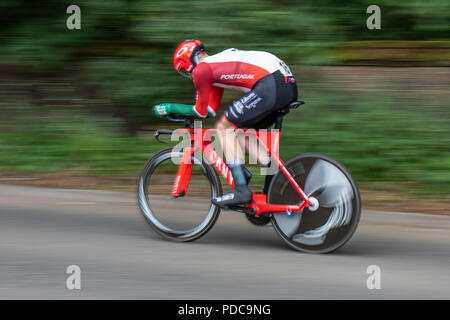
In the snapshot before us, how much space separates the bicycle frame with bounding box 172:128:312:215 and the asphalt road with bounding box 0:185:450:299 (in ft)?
1.29

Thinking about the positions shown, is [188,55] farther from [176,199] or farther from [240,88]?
[176,199]

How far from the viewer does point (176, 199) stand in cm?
604

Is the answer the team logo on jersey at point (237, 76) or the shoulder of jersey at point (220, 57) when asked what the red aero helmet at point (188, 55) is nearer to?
the shoulder of jersey at point (220, 57)

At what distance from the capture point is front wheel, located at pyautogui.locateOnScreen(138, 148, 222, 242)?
229 inches

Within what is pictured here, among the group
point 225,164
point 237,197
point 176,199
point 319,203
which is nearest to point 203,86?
point 225,164

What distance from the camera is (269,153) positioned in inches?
221

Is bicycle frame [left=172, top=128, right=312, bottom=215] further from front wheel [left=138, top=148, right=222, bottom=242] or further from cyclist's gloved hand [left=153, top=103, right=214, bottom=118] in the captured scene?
cyclist's gloved hand [left=153, top=103, right=214, bottom=118]

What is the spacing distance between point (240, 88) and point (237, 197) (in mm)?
913

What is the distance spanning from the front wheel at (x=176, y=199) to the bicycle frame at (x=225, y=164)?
0.18 ft

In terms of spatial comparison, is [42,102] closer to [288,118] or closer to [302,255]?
[288,118]

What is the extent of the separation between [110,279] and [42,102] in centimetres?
622

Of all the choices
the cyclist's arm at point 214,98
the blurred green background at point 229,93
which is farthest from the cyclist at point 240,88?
the blurred green background at point 229,93

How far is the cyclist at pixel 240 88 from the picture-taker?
546 cm

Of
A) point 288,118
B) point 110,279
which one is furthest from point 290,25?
point 110,279
